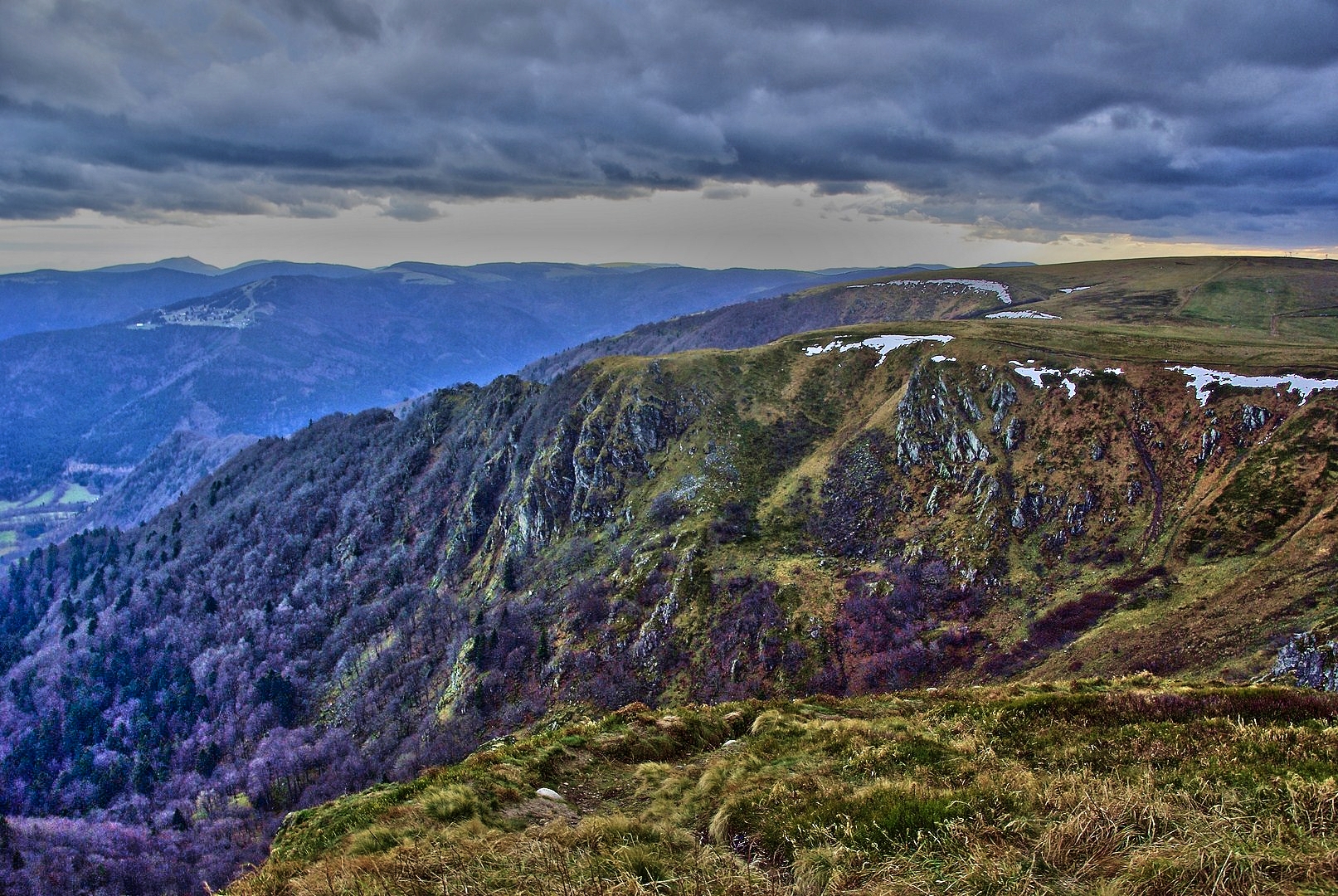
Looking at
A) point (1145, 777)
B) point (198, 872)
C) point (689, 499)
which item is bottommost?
point (198, 872)

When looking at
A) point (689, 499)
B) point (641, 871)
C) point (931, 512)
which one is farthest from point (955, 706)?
point (689, 499)

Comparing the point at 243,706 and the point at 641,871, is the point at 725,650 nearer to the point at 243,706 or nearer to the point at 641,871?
the point at 641,871

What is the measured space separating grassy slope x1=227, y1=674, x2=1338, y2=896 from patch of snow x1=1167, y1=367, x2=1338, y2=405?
82.0 meters

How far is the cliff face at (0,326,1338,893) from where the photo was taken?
64.7 metres

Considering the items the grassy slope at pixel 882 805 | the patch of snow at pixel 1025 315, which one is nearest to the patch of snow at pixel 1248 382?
the grassy slope at pixel 882 805

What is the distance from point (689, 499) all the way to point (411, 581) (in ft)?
298

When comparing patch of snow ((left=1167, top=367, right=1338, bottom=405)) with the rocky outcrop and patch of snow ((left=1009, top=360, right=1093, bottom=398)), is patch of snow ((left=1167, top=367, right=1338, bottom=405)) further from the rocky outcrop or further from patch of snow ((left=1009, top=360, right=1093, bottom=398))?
the rocky outcrop

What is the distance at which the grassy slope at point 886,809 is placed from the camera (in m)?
8.84

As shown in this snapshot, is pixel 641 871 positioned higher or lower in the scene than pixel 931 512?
higher

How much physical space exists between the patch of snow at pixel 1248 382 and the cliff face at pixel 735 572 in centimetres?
199

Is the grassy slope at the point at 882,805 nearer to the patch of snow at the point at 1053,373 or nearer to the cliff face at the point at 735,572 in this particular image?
the cliff face at the point at 735,572

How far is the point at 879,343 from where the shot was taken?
437ft

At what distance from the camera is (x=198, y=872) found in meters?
86.4

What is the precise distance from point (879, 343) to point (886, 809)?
131881 millimetres
